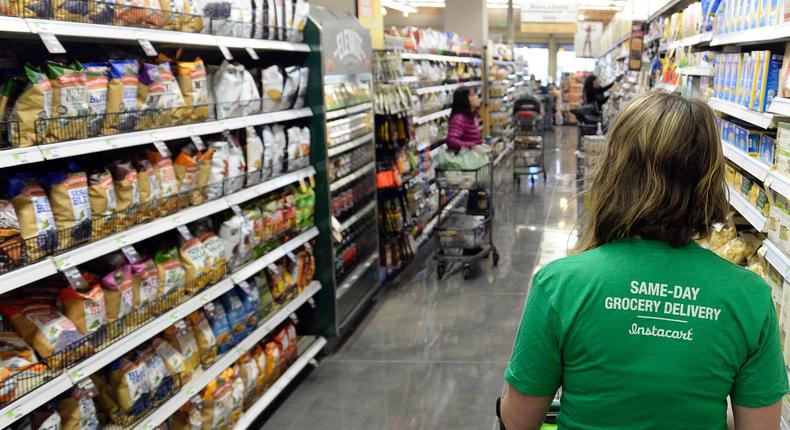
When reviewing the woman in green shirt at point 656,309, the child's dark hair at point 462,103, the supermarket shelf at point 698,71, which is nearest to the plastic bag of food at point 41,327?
the woman in green shirt at point 656,309

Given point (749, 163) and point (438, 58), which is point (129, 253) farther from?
point (438, 58)

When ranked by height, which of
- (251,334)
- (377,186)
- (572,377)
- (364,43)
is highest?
(364,43)

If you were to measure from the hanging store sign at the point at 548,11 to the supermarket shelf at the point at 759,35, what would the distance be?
12.6 m

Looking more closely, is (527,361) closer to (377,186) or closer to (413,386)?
(413,386)

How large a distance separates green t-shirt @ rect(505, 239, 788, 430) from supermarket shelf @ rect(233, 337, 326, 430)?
255 centimetres

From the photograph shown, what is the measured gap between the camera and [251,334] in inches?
150

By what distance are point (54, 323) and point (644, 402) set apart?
6.46 ft

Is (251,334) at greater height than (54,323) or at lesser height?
lesser

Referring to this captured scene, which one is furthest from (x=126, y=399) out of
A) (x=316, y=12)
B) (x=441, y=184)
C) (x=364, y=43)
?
(x=441, y=184)

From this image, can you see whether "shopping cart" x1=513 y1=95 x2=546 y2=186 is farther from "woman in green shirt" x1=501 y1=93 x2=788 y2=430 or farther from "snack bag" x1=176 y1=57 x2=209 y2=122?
"woman in green shirt" x1=501 y1=93 x2=788 y2=430

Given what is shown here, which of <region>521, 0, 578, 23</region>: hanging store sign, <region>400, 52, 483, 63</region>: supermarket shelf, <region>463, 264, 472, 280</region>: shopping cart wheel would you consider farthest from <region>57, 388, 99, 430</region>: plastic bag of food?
<region>521, 0, 578, 23</region>: hanging store sign

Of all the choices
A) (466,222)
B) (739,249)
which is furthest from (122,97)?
(466,222)

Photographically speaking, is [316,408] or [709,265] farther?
[316,408]

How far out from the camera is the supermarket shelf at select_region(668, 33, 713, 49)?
13.2 feet
